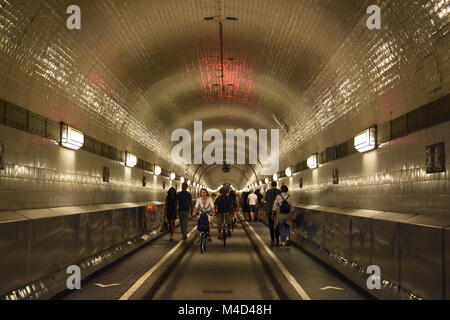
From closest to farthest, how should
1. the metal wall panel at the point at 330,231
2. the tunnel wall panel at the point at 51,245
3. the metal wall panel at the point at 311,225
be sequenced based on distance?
the tunnel wall panel at the point at 51,245
the metal wall panel at the point at 330,231
the metal wall panel at the point at 311,225

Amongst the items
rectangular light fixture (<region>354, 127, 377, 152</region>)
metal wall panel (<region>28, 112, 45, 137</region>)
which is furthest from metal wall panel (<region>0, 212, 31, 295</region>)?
rectangular light fixture (<region>354, 127, 377, 152</region>)

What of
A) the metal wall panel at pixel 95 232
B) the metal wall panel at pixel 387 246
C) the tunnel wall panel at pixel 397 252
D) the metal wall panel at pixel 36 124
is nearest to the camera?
the tunnel wall panel at pixel 397 252

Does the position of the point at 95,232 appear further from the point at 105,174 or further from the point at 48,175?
the point at 105,174

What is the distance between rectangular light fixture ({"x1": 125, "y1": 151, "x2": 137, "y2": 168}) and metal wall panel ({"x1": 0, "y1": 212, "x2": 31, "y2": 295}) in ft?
33.8

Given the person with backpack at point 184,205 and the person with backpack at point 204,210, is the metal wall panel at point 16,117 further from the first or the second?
the person with backpack at point 184,205

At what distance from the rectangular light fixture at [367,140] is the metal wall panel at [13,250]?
646 centimetres

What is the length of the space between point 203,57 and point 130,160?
4813mm

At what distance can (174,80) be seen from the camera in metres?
16.4

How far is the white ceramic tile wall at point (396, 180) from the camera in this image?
7.49 meters

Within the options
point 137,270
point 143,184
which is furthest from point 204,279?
point 143,184

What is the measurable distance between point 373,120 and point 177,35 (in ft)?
15.1

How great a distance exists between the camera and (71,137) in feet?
36.4

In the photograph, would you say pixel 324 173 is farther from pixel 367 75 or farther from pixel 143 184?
pixel 143 184

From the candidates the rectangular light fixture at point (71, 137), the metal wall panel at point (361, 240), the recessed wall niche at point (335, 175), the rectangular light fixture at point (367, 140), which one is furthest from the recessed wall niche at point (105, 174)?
the metal wall panel at point (361, 240)
